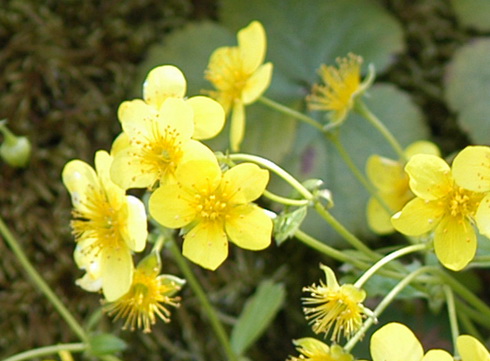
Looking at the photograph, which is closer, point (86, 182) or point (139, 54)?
point (86, 182)

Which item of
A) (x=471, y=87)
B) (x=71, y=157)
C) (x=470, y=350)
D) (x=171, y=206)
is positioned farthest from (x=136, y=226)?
(x=471, y=87)

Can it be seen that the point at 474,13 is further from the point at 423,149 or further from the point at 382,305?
the point at 382,305

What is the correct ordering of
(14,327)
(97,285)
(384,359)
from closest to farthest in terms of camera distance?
(384,359)
(97,285)
(14,327)

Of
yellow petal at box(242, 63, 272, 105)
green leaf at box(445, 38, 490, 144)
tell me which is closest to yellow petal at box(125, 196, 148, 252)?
yellow petal at box(242, 63, 272, 105)

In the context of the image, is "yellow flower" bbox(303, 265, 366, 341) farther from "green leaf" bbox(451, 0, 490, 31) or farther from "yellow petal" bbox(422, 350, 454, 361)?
"green leaf" bbox(451, 0, 490, 31)

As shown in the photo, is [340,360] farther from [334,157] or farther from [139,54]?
[139,54]

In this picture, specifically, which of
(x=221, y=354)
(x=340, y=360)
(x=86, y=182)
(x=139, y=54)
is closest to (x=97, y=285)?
(x=86, y=182)
